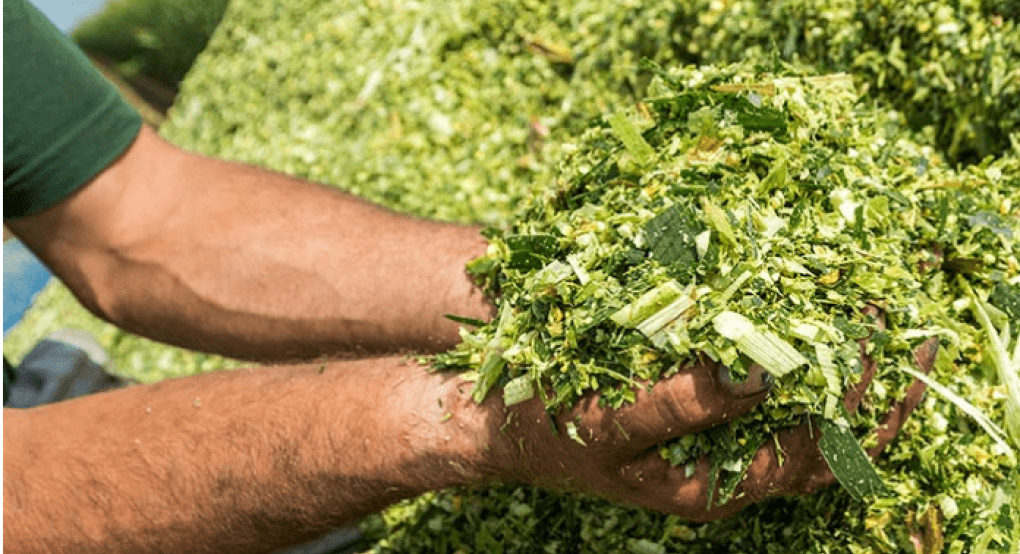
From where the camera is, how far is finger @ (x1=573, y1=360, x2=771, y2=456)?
114cm

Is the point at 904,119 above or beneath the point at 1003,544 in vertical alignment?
above

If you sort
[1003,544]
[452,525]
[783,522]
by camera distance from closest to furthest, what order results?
[1003,544]
[783,522]
[452,525]

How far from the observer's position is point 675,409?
1153 millimetres

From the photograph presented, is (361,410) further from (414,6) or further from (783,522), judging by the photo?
(414,6)

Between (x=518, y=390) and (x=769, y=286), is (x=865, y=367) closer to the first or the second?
(x=769, y=286)

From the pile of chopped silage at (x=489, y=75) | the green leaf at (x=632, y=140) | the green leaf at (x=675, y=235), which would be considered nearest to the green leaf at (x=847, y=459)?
the green leaf at (x=675, y=235)

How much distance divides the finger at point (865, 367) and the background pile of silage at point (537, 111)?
12.7 inches

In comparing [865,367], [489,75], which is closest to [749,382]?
[865,367]

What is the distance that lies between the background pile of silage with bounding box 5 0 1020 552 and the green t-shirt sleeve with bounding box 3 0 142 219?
77cm

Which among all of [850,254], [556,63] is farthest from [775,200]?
[556,63]

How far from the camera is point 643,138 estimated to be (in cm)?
147

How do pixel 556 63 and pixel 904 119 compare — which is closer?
pixel 904 119

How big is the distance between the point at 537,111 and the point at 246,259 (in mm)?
899

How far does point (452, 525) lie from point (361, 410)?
→ 482 millimetres
